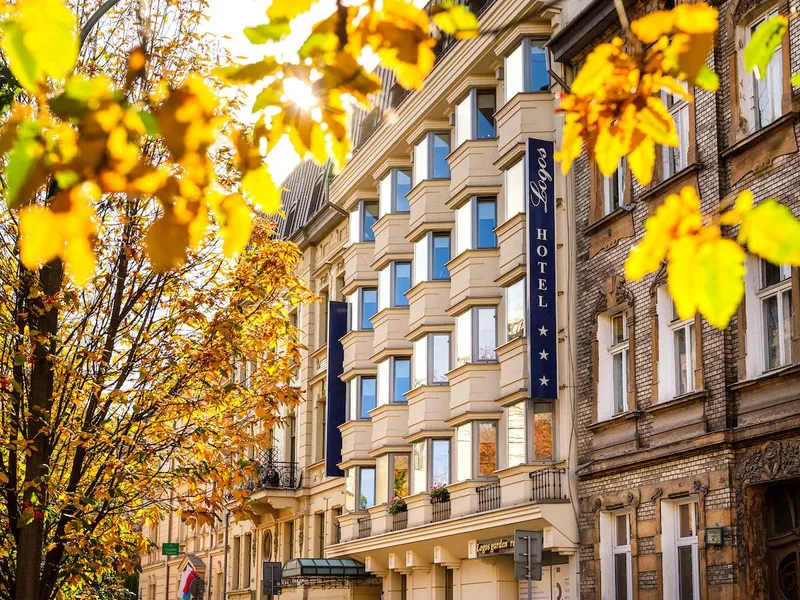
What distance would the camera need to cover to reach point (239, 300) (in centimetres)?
1479

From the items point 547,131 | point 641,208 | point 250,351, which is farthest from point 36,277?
point 547,131

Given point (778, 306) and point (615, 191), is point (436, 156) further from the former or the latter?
point (778, 306)

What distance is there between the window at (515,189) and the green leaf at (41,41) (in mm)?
23862

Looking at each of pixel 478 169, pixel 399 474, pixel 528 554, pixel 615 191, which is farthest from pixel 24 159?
pixel 399 474

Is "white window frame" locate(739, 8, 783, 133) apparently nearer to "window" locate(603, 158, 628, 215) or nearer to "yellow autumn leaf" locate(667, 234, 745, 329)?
"window" locate(603, 158, 628, 215)

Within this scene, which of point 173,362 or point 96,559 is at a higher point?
point 173,362

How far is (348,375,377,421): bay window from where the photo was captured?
37938mm

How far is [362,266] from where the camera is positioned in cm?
3841

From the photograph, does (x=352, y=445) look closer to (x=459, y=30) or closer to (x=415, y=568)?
(x=415, y=568)

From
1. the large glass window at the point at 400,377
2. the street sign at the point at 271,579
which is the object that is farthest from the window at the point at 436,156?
the street sign at the point at 271,579

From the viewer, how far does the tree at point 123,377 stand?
13.4 meters

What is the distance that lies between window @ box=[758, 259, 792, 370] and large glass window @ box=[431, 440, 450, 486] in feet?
43.6

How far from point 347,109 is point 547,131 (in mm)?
23813

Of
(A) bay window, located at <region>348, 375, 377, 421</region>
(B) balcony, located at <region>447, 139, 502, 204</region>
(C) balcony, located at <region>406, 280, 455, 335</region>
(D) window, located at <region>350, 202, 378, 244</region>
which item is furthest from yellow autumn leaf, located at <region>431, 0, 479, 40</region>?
(D) window, located at <region>350, 202, 378, 244</region>
